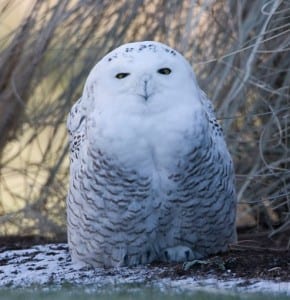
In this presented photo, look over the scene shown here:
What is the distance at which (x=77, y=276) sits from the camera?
4863mm

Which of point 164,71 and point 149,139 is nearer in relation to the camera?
point 149,139

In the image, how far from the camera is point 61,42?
658 centimetres

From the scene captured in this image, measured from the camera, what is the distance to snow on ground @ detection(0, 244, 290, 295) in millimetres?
4305

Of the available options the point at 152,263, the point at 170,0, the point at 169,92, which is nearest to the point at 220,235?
the point at 152,263

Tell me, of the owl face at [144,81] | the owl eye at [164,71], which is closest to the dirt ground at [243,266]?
the owl face at [144,81]

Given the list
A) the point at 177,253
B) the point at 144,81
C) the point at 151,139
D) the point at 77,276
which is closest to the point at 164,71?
the point at 144,81

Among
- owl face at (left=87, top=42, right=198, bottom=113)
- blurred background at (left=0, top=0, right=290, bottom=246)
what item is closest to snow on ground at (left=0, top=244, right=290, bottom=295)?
owl face at (left=87, top=42, right=198, bottom=113)

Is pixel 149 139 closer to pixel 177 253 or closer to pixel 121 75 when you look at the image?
pixel 121 75

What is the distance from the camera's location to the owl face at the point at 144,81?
15.1ft

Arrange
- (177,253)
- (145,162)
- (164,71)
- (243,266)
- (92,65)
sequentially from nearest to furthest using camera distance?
(145,162)
(164,71)
(243,266)
(177,253)
(92,65)

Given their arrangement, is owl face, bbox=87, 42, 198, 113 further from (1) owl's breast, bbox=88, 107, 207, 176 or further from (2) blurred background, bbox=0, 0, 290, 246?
(2) blurred background, bbox=0, 0, 290, 246

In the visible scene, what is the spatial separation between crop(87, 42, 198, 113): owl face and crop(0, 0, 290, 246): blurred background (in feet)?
3.56

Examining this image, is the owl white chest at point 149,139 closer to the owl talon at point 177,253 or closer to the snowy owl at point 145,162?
the snowy owl at point 145,162

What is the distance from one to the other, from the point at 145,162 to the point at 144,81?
1.15 feet
